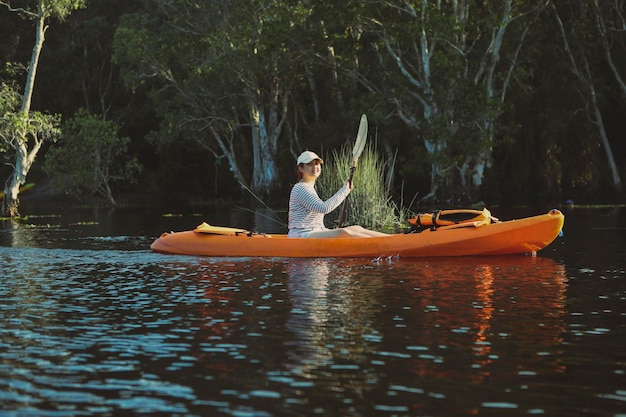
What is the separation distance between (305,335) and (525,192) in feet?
103

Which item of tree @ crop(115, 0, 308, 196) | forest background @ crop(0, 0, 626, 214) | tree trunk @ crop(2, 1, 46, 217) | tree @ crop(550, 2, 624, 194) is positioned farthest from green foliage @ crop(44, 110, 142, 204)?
tree @ crop(550, 2, 624, 194)

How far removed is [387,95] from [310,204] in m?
20.2

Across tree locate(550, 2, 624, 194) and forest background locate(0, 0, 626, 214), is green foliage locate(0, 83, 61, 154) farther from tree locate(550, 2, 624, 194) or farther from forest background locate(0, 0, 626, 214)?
tree locate(550, 2, 624, 194)

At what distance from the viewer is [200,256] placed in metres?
15.2

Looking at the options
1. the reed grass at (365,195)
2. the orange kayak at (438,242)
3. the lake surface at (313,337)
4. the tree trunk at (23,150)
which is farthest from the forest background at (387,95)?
the lake surface at (313,337)

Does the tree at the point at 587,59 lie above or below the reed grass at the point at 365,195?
above

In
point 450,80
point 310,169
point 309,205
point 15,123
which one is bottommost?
point 309,205

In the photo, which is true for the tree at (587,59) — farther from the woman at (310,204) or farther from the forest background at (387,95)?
the woman at (310,204)

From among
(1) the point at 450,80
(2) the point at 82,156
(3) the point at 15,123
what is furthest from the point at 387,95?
(3) the point at 15,123

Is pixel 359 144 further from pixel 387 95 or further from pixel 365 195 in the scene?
pixel 387 95

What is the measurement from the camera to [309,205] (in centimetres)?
1412

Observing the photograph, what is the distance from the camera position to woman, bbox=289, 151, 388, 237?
1380cm

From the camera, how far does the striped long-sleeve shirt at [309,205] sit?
13727 millimetres

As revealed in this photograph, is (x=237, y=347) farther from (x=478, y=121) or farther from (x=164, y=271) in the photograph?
(x=478, y=121)
